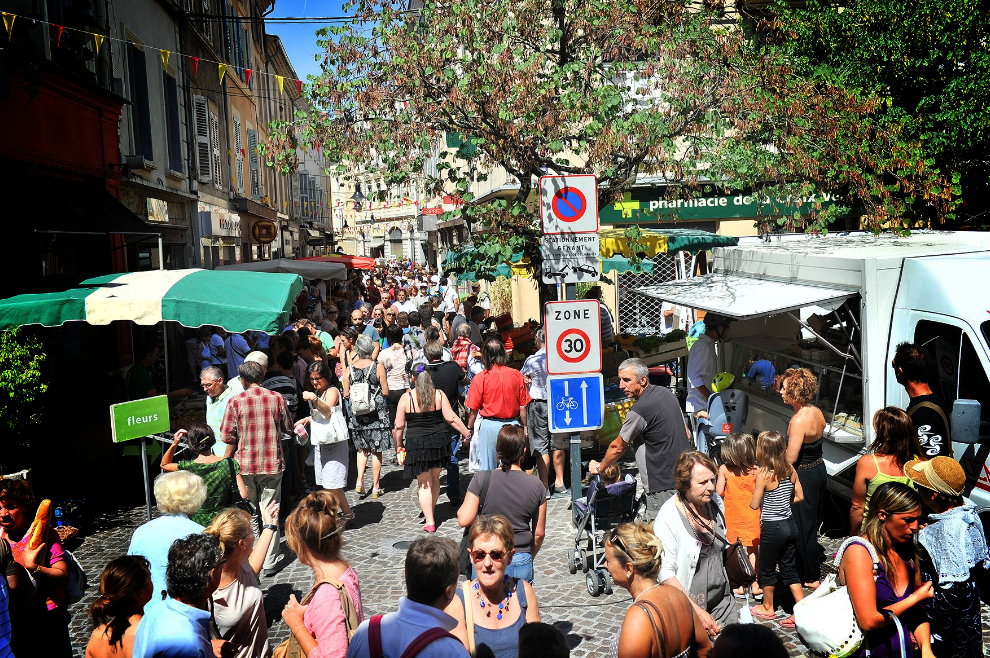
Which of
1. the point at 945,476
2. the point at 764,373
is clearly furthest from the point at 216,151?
the point at 945,476

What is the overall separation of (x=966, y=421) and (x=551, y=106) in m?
6.50

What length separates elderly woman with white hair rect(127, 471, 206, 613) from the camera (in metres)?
4.83

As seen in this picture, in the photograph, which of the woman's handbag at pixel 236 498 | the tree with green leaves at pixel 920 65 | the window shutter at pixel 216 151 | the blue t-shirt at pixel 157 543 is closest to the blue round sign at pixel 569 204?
the woman's handbag at pixel 236 498

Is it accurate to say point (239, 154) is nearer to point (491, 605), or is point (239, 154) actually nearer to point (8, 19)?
point (8, 19)

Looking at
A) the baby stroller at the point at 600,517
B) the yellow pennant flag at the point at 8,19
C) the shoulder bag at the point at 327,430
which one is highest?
the yellow pennant flag at the point at 8,19

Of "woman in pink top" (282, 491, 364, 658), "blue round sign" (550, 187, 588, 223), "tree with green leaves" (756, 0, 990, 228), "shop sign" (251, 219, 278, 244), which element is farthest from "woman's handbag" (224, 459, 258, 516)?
"shop sign" (251, 219, 278, 244)

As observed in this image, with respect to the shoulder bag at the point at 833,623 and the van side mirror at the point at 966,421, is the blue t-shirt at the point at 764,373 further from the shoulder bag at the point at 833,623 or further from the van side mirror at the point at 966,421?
the shoulder bag at the point at 833,623

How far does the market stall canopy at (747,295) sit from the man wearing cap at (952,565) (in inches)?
145

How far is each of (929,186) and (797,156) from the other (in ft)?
7.64

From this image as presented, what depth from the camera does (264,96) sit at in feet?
119

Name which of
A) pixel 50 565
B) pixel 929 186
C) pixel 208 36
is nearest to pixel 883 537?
pixel 50 565

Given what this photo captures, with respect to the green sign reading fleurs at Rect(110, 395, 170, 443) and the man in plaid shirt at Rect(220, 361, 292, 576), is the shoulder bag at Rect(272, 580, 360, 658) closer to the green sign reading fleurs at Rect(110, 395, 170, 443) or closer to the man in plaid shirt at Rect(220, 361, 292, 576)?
the man in plaid shirt at Rect(220, 361, 292, 576)

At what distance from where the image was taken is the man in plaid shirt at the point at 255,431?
7602 millimetres

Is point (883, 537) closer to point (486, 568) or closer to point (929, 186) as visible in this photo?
point (486, 568)
